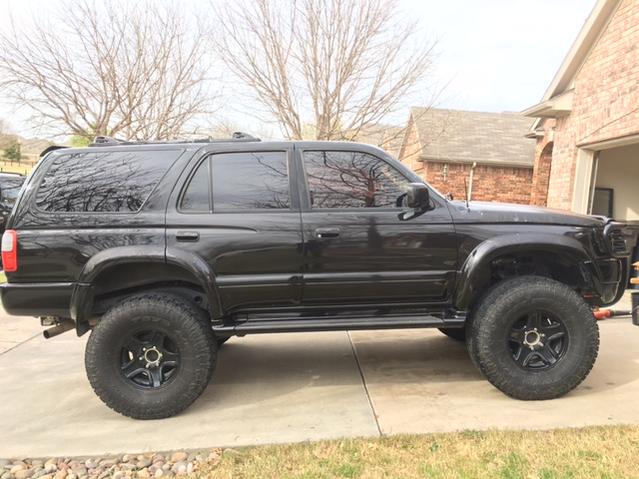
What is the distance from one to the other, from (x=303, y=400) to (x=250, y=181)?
5.76 feet

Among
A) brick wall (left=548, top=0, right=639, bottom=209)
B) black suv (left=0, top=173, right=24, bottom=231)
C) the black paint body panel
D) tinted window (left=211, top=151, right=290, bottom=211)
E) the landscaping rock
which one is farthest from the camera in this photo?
black suv (left=0, top=173, right=24, bottom=231)

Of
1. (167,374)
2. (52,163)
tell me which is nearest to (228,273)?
(167,374)

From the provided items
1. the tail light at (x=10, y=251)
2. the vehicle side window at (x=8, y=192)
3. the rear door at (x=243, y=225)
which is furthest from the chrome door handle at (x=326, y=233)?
the vehicle side window at (x=8, y=192)

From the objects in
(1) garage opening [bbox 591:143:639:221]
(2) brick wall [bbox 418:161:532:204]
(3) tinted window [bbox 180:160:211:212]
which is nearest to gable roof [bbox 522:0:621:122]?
(1) garage opening [bbox 591:143:639:221]

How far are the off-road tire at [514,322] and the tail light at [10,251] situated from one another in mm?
3375

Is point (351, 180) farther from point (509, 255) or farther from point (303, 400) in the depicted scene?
point (303, 400)

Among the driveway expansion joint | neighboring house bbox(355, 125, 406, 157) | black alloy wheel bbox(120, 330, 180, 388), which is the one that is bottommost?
the driveway expansion joint

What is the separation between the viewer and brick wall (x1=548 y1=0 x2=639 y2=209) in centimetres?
754

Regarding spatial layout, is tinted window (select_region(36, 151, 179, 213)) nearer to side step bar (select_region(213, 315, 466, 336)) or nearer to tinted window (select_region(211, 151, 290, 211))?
tinted window (select_region(211, 151, 290, 211))

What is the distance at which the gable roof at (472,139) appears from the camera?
56.4ft

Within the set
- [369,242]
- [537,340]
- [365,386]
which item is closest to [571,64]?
[537,340]

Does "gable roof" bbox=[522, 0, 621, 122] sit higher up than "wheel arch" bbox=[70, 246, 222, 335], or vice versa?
"gable roof" bbox=[522, 0, 621, 122]

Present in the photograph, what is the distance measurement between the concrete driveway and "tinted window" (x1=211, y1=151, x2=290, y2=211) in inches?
61.0

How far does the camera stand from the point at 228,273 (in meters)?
3.39
